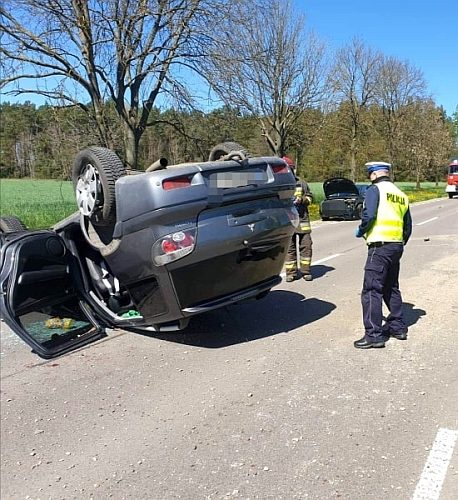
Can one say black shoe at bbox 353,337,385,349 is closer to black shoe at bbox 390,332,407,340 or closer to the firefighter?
black shoe at bbox 390,332,407,340

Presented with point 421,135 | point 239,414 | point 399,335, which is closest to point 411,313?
point 399,335

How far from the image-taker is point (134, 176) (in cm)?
395

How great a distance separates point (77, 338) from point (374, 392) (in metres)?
2.61

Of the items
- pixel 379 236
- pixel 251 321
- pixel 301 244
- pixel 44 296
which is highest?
pixel 379 236

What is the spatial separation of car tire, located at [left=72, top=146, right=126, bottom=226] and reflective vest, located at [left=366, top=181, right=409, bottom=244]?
2.26m

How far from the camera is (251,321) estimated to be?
17.9 ft

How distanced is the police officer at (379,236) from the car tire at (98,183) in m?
2.20

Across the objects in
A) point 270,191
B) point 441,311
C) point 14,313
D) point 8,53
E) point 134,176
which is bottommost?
point 441,311

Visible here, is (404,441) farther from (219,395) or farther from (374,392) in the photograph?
(219,395)

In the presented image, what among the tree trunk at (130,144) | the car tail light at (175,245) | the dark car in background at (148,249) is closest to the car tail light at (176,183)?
the dark car in background at (148,249)

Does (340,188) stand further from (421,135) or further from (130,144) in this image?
(421,135)

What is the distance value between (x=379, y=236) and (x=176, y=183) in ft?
6.44

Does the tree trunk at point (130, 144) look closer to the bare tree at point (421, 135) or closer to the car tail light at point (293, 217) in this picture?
the car tail light at point (293, 217)

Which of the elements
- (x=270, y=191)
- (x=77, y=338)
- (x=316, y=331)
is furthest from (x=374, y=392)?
(x=77, y=338)
